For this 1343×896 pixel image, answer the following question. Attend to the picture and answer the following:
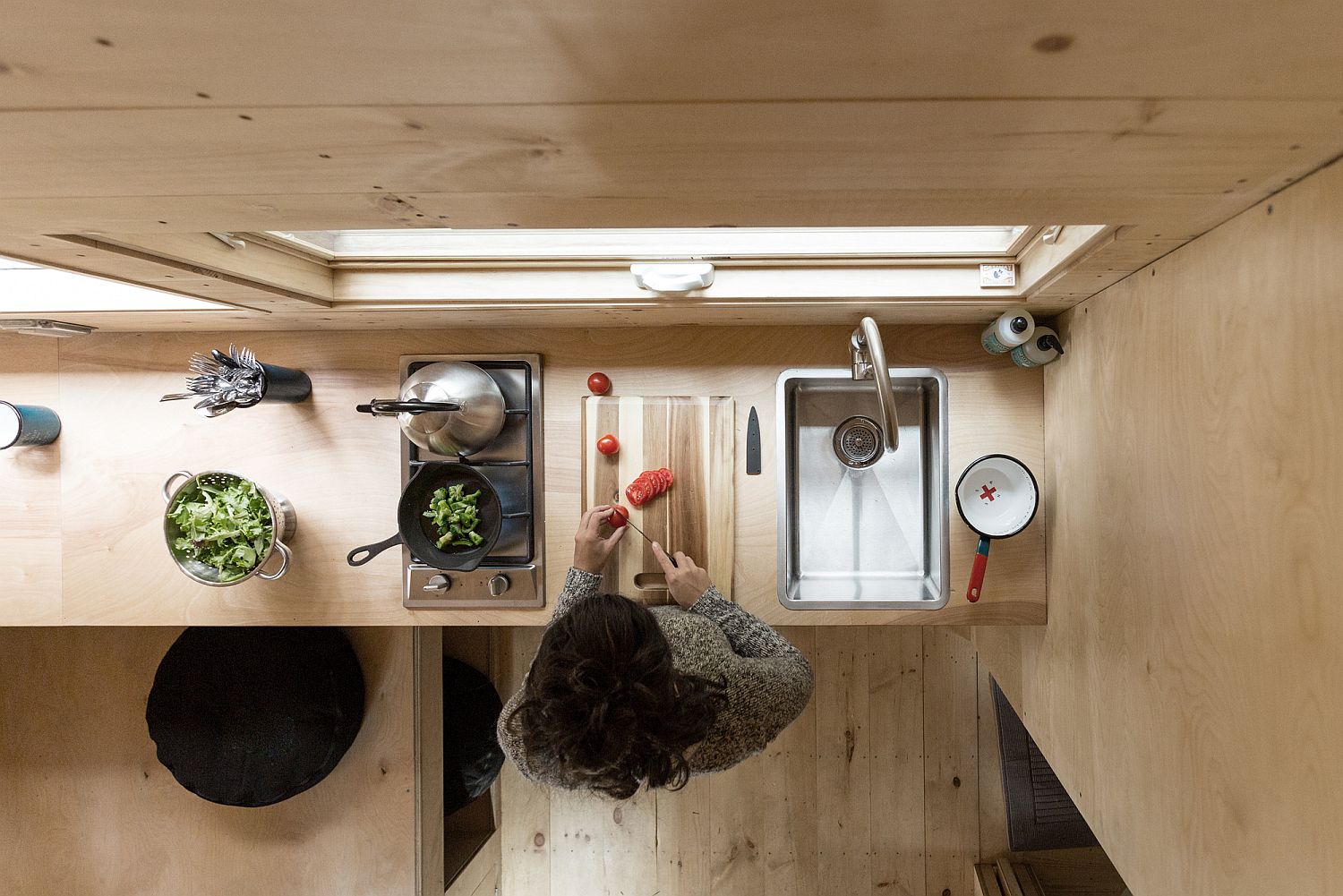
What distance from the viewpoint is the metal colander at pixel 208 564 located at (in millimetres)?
1284

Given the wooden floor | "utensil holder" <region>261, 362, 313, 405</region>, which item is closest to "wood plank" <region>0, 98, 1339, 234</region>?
"utensil holder" <region>261, 362, 313, 405</region>

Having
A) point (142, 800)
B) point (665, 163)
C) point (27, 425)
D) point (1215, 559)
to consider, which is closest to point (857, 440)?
point (1215, 559)

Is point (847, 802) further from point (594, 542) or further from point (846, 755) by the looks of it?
point (594, 542)

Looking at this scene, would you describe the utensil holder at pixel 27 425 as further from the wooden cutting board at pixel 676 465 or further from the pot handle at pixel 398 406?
the wooden cutting board at pixel 676 465

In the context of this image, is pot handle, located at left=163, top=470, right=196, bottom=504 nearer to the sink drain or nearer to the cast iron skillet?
the cast iron skillet

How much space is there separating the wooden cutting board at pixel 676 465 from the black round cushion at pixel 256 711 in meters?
0.96

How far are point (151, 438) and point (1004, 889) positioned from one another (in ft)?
8.90

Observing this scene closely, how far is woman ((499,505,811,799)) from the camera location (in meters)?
1.05

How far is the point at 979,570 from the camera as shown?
4.13 ft

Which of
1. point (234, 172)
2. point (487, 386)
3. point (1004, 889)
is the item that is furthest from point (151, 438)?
point (1004, 889)

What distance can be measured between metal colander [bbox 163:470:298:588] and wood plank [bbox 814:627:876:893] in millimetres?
1617

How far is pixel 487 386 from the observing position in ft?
4.20

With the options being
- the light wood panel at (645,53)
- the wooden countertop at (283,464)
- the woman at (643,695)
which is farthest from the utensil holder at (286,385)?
the light wood panel at (645,53)

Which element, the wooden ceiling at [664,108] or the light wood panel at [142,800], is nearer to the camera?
the wooden ceiling at [664,108]
